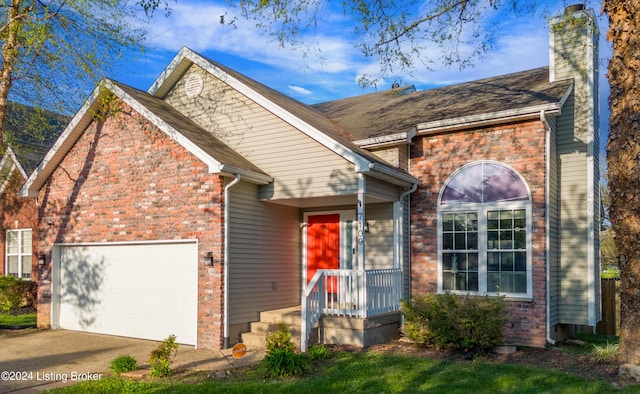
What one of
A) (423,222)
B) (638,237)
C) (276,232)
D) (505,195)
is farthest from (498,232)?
(276,232)

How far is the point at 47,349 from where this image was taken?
10336 mm

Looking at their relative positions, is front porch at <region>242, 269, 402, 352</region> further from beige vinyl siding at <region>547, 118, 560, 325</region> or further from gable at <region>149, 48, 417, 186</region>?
beige vinyl siding at <region>547, 118, 560, 325</region>

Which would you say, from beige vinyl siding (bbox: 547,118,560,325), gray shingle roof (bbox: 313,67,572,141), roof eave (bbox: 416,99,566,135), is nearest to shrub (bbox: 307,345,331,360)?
beige vinyl siding (bbox: 547,118,560,325)

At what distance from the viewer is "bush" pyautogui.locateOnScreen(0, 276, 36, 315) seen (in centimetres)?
1545

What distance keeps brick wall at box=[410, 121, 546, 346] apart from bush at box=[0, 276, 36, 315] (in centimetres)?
1191

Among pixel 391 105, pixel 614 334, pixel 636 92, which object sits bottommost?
pixel 614 334

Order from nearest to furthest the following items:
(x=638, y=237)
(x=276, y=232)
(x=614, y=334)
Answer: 1. (x=638, y=237)
2. (x=276, y=232)
3. (x=614, y=334)

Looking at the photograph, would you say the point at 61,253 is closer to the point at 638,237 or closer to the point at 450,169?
the point at 450,169

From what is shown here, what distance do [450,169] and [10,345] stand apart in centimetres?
972

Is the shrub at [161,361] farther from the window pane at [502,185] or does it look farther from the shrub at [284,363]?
the window pane at [502,185]

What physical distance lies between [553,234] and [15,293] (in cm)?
1496

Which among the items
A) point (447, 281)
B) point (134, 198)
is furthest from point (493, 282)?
point (134, 198)

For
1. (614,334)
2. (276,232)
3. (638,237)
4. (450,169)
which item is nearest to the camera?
(638,237)

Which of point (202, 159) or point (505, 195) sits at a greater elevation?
point (202, 159)
